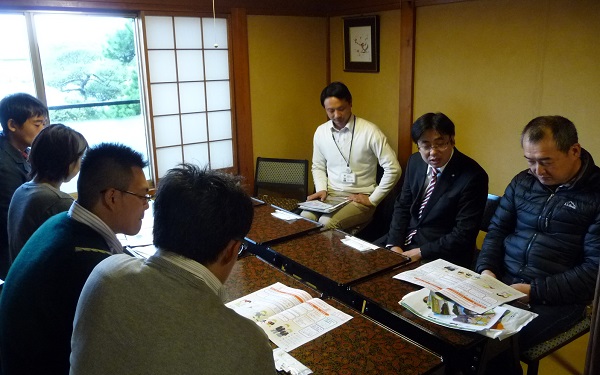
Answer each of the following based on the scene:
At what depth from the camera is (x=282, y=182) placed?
380cm

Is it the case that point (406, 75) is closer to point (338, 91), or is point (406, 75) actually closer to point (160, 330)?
point (338, 91)

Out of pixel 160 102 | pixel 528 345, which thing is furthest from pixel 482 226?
pixel 160 102

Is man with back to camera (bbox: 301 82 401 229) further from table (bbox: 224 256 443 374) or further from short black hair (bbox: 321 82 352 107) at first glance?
table (bbox: 224 256 443 374)

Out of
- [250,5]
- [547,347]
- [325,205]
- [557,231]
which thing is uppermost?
[250,5]

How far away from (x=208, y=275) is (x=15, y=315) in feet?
1.92

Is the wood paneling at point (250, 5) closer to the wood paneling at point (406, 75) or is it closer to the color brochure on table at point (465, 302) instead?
the wood paneling at point (406, 75)

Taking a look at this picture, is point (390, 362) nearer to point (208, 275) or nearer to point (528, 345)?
point (208, 275)

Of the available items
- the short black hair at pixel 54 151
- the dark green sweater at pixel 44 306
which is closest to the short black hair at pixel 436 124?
the short black hair at pixel 54 151

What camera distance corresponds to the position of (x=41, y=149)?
178cm

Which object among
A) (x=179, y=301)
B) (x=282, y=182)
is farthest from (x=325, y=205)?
(x=179, y=301)

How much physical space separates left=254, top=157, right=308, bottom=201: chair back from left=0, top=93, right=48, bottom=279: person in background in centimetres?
179

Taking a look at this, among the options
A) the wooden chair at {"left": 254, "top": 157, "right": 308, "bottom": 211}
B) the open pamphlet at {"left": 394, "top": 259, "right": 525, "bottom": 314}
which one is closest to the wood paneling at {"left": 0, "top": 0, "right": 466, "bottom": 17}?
the wooden chair at {"left": 254, "top": 157, "right": 308, "bottom": 211}

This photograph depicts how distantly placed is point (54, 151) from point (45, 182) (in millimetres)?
123

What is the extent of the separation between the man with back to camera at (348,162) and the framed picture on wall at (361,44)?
2.79 feet
